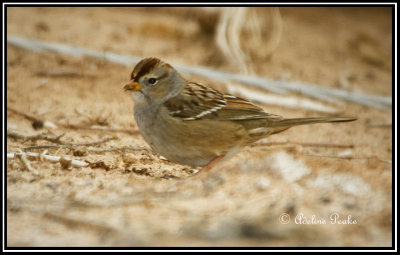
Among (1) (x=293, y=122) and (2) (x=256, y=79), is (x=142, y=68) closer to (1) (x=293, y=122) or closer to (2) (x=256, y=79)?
(1) (x=293, y=122)

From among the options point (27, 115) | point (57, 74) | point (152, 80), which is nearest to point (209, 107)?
point (152, 80)

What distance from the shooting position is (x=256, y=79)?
307 inches

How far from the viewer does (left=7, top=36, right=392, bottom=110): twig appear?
25.2ft

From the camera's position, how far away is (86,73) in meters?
7.74

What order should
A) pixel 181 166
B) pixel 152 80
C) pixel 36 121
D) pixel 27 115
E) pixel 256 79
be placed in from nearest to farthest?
pixel 152 80 → pixel 181 166 → pixel 36 121 → pixel 27 115 → pixel 256 79

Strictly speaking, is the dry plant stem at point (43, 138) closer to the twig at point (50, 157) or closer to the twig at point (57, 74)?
the twig at point (50, 157)

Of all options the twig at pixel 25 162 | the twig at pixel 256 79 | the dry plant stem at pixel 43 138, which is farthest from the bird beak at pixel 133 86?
the twig at pixel 256 79

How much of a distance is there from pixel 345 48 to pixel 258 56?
6.30 feet

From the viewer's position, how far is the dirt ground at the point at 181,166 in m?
3.59

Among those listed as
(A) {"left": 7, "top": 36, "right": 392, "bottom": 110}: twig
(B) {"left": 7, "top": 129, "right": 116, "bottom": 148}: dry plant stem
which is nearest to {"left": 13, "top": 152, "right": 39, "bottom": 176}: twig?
(B) {"left": 7, "top": 129, "right": 116, "bottom": 148}: dry plant stem

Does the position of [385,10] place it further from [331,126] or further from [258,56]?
[331,126]

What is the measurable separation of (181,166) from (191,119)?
2.66 ft

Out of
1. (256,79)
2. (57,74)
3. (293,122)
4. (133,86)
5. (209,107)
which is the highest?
(256,79)
